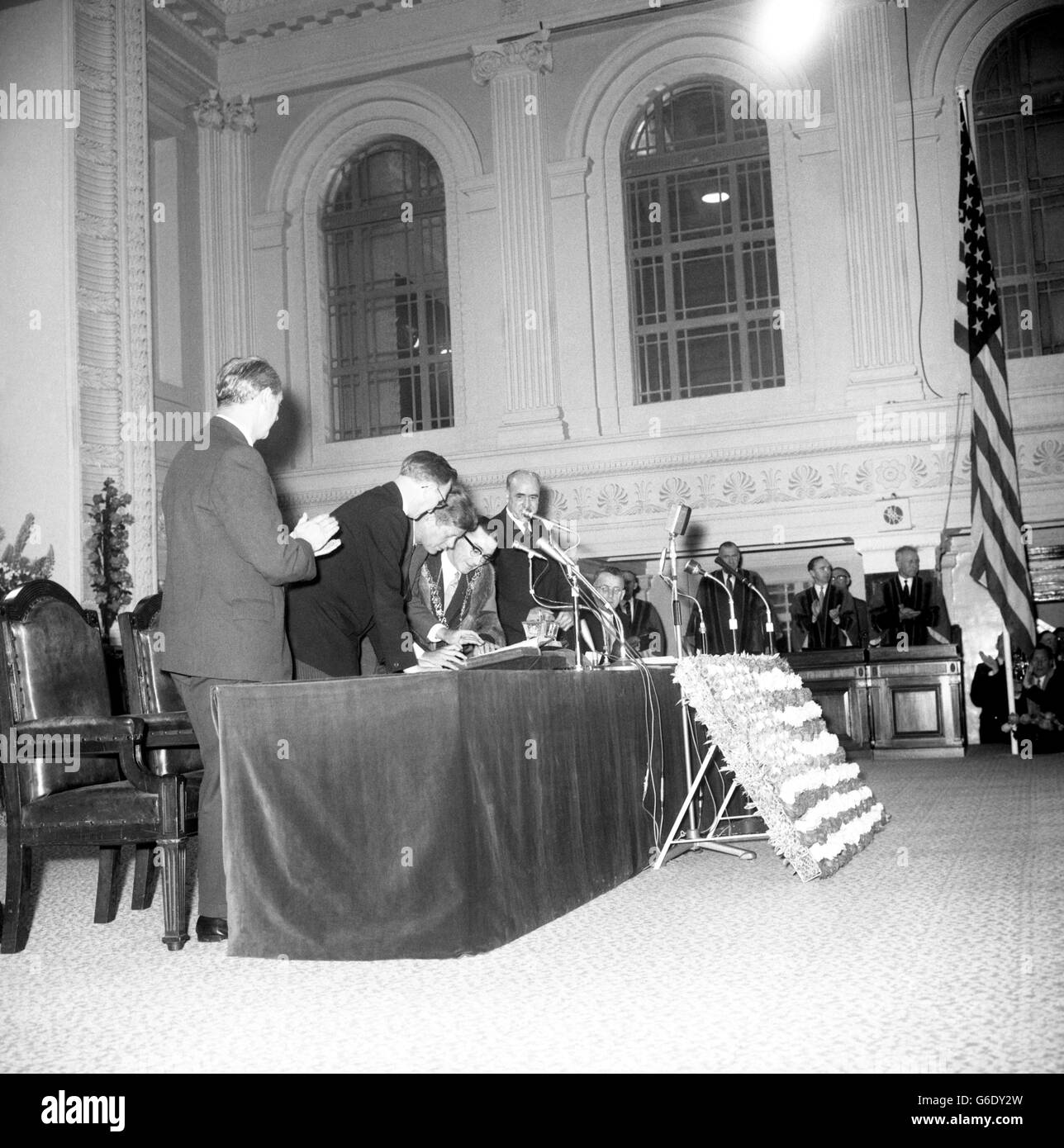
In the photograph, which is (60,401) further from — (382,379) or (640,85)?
(640,85)

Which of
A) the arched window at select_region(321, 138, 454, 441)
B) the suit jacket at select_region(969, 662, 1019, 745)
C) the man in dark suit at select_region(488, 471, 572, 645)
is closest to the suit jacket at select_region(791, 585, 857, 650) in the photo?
the suit jacket at select_region(969, 662, 1019, 745)

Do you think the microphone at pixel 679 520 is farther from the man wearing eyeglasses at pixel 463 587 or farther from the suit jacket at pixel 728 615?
the suit jacket at pixel 728 615

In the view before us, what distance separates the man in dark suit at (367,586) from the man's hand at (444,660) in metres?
0.27

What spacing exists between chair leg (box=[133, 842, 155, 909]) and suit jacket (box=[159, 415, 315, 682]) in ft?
3.55

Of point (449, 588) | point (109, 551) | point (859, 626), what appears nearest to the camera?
point (449, 588)

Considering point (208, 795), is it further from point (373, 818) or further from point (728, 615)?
point (728, 615)

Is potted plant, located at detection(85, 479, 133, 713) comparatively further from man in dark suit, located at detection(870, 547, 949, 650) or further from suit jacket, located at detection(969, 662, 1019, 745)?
suit jacket, located at detection(969, 662, 1019, 745)

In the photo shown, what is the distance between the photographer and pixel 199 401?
505 inches

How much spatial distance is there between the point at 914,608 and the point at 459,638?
293 inches

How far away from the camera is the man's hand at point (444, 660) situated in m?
3.38

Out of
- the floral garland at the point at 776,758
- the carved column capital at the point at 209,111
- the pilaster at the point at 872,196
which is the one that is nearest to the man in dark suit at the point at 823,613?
the pilaster at the point at 872,196

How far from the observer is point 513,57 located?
41.7ft

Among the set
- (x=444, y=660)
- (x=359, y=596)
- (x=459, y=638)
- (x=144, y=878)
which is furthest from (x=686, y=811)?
(x=144, y=878)

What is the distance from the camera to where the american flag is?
8930mm
